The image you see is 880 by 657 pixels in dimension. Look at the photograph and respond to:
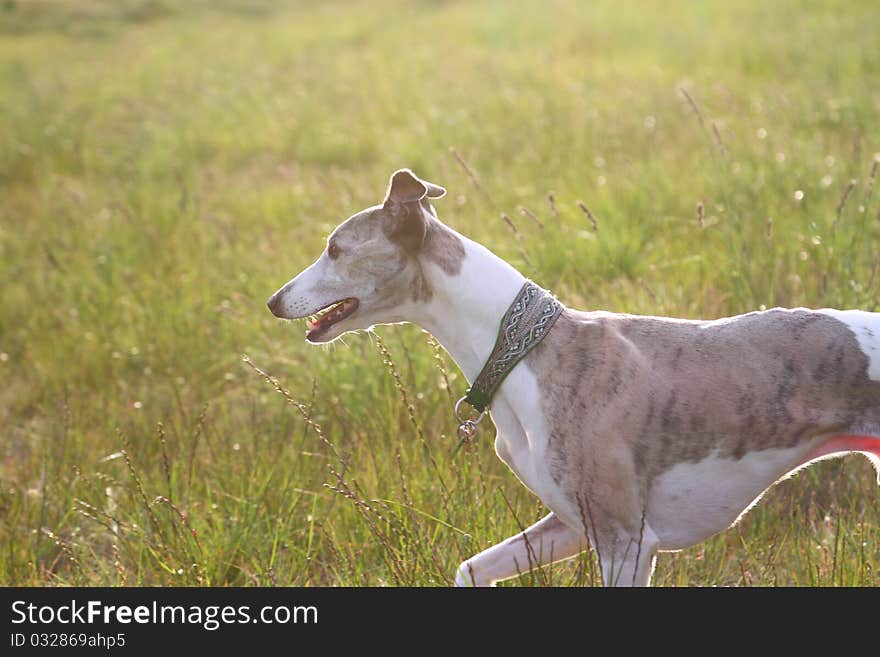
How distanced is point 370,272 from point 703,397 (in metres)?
1.13

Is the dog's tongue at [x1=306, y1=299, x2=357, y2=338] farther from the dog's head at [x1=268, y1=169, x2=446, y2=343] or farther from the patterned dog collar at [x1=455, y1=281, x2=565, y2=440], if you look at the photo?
the patterned dog collar at [x1=455, y1=281, x2=565, y2=440]

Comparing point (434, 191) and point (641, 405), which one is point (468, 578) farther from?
point (434, 191)

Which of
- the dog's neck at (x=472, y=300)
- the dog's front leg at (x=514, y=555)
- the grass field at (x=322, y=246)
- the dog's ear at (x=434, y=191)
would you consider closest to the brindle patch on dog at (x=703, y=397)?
the dog's neck at (x=472, y=300)

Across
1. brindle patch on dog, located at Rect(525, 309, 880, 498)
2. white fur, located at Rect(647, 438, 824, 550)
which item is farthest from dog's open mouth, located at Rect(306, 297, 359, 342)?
white fur, located at Rect(647, 438, 824, 550)

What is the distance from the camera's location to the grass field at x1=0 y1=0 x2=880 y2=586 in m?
3.84

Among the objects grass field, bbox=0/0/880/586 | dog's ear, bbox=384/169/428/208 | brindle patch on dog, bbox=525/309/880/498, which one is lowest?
grass field, bbox=0/0/880/586

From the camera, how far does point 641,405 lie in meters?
2.99

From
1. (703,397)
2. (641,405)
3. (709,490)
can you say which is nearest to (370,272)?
(641,405)

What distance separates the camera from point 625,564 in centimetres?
293

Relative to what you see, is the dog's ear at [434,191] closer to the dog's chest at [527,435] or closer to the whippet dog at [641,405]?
the whippet dog at [641,405]

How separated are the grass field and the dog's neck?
305 millimetres
